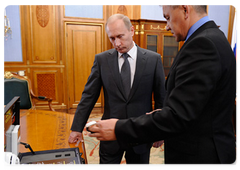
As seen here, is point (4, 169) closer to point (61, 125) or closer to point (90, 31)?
point (61, 125)

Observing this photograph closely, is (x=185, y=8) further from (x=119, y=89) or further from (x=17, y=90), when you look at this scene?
(x=17, y=90)

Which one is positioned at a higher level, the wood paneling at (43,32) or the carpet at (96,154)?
the wood paneling at (43,32)

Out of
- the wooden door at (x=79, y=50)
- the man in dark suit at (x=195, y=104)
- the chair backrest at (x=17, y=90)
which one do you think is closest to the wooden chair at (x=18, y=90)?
the chair backrest at (x=17, y=90)

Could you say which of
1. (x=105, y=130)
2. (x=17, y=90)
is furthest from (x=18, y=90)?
(x=105, y=130)

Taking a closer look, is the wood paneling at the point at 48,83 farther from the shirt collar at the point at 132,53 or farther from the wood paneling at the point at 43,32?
the shirt collar at the point at 132,53

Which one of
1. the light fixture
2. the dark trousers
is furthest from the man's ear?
the light fixture

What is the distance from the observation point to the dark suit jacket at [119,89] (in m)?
1.07

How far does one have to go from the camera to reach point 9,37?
133 inches

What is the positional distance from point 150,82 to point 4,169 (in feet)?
2.47

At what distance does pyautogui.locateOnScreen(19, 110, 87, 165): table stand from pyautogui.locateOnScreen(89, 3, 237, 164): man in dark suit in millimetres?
422

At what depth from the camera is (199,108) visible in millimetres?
572

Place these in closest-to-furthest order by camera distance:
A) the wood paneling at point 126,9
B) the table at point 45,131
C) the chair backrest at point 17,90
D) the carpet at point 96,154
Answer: the table at point 45,131
the carpet at point 96,154
the chair backrest at point 17,90
the wood paneling at point 126,9

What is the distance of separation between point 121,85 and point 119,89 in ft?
0.08

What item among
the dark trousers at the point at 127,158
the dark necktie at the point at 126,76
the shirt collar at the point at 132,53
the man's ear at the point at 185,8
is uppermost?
the man's ear at the point at 185,8
